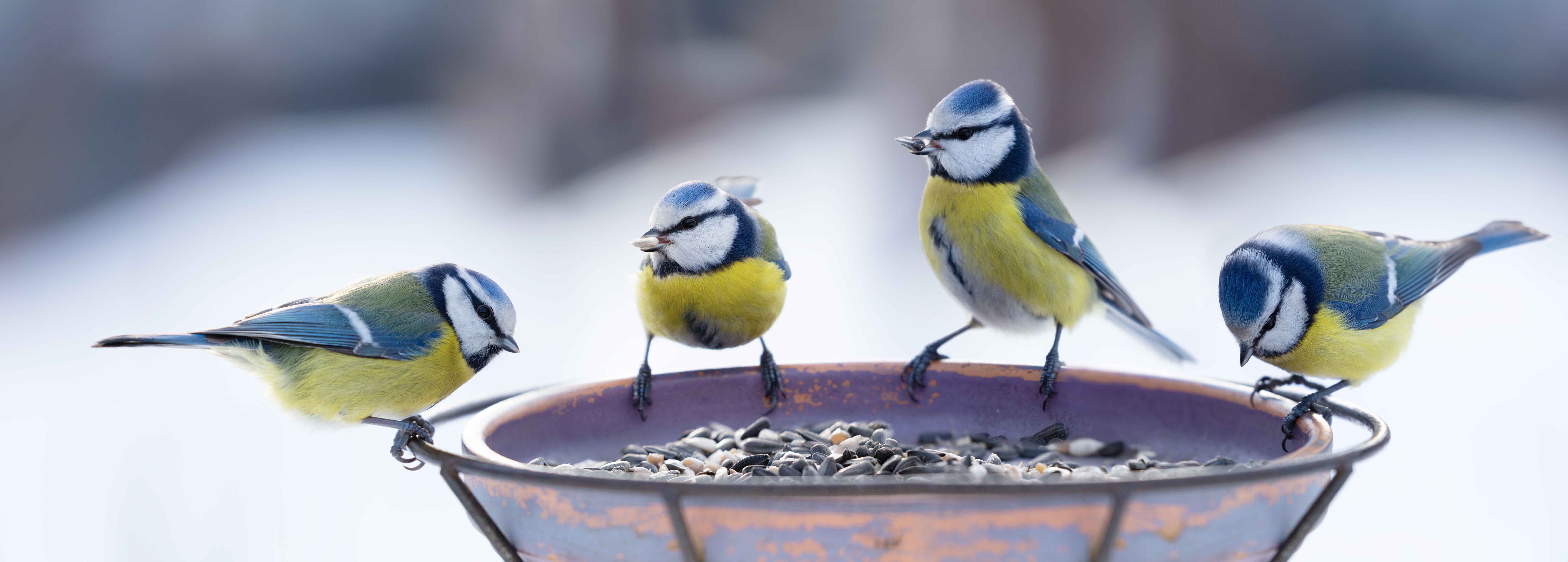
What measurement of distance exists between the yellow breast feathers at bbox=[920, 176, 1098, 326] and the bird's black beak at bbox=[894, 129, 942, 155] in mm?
62

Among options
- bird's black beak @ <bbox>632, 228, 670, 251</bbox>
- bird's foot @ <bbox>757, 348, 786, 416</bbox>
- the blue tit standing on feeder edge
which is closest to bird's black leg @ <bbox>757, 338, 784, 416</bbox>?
bird's foot @ <bbox>757, 348, 786, 416</bbox>

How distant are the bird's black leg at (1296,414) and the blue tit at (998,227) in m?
0.50

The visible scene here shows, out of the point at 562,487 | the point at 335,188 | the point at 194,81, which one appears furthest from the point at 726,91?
the point at 562,487

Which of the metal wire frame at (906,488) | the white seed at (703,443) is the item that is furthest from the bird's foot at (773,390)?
the metal wire frame at (906,488)

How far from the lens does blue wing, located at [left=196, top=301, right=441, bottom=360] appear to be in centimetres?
153

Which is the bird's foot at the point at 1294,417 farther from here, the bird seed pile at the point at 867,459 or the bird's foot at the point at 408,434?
the bird's foot at the point at 408,434

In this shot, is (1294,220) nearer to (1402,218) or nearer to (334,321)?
(1402,218)

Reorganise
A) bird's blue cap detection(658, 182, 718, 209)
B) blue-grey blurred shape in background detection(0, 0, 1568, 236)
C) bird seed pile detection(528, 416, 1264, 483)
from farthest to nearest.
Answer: blue-grey blurred shape in background detection(0, 0, 1568, 236), bird's blue cap detection(658, 182, 718, 209), bird seed pile detection(528, 416, 1264, 483)

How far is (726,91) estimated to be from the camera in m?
4.80

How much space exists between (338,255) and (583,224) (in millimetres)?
942

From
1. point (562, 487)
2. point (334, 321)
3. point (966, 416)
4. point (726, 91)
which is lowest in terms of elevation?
point (966, 416)

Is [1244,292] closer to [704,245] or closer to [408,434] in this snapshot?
[704,245]

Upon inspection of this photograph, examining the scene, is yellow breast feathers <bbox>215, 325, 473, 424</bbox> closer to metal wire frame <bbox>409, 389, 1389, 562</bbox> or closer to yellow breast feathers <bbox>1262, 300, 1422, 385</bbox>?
metal wire frame <bbox>409, 389, 1389, 562</bbox>

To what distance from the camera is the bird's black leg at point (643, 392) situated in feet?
5.27
